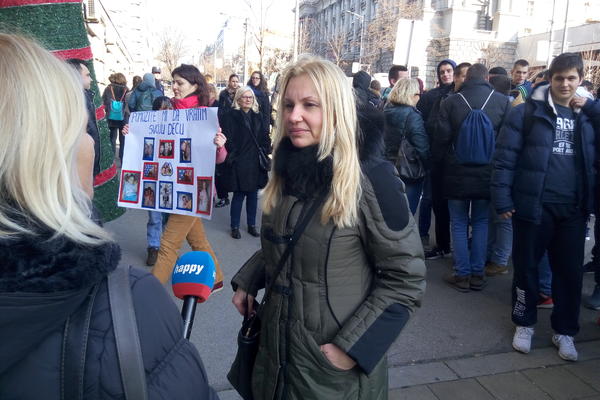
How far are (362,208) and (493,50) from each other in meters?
47.3

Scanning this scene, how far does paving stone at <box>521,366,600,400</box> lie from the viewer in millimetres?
3211

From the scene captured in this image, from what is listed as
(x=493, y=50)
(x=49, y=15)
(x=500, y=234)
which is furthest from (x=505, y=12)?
(x=49, y=15)

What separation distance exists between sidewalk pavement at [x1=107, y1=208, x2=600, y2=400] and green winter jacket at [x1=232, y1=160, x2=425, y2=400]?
137 centimetres

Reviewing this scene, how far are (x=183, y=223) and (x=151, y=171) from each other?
0.55 meters

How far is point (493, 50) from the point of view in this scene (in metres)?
43.9

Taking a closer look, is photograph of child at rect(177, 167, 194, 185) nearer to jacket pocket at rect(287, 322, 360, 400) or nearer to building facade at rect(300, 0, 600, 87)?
jacket pocket at rect(287, 322, 360, 400)

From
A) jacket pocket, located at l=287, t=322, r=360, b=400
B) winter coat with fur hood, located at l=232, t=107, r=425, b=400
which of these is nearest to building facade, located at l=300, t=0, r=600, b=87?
winter coat with fur hood, located at l=232, t=107, r=425, b=400

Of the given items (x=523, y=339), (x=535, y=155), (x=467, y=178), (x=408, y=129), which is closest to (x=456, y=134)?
(x=467, y=178)

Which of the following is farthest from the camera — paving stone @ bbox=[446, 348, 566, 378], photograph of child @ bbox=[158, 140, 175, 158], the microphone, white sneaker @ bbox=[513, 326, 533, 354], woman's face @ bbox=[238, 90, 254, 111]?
woman's face @ bbox=[238, 90, 254, 111]

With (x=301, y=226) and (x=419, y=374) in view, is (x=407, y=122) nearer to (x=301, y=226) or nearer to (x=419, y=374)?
(x=419, y=374)

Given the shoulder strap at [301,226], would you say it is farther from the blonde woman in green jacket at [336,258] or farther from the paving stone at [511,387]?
the paving stone at [511,387]

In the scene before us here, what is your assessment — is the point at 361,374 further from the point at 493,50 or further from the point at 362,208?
A: the point at 493,50

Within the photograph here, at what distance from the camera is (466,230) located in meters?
4.87

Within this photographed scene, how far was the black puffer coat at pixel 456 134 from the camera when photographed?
15.4 ft
